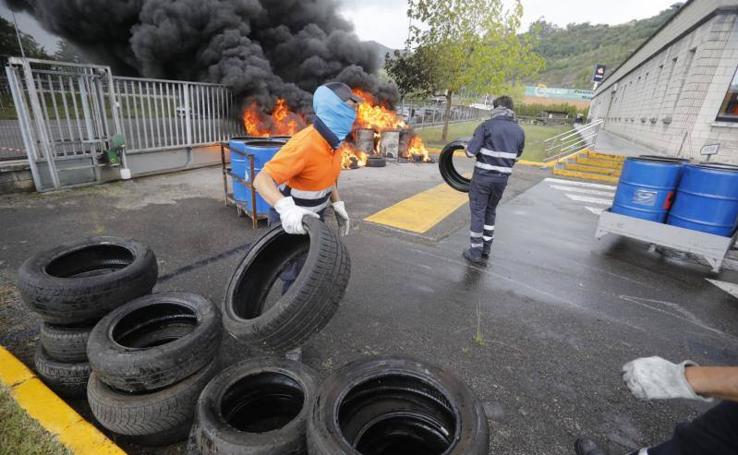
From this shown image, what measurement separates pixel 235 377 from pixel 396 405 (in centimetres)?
91

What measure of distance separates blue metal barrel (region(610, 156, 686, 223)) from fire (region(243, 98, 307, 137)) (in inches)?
339

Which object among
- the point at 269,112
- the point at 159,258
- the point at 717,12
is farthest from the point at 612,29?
the point at 159,258

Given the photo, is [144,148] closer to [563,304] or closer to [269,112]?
[269,112]

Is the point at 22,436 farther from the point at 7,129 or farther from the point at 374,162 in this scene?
the point at 7,129

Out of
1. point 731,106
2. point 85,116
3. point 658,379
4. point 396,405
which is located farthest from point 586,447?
point 731,106

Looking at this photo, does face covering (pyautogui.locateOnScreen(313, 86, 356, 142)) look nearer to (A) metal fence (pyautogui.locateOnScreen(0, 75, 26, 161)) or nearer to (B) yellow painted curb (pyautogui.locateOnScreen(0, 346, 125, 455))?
(B) yellow painted curb (pyautogui.locateOnScreen(0, 346, 125, 455))

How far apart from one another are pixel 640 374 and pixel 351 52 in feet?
48.6

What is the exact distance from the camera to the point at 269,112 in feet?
37.3

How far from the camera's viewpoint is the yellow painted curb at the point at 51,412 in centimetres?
185

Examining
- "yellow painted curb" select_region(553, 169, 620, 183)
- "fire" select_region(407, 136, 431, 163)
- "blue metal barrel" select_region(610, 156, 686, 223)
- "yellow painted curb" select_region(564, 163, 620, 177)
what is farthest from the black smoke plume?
"blue metal barrel" select_region(610, 156, 686, 223)

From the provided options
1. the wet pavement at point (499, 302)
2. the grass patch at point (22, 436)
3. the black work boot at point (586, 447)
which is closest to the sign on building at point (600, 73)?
the wet pavement at point (499, 302)

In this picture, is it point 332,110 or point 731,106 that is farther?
point 731,106

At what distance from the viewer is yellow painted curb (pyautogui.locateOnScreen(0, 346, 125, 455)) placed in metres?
1.85

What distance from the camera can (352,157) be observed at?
10734 mm
